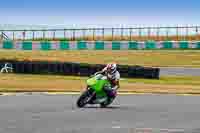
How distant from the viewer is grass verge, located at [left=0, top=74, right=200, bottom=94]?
3057 cm

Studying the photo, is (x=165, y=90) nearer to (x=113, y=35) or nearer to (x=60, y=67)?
(x=60, y=67)

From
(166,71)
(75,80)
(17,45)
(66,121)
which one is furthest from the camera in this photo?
(17,45)

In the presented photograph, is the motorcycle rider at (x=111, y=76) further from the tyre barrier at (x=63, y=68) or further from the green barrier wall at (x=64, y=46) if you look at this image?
the green barrier wall at (x=64, y=46)

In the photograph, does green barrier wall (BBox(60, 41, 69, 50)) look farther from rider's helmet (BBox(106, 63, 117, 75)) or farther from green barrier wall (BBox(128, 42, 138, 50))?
rider's helmet (BBox(106, 63, 117, 75))

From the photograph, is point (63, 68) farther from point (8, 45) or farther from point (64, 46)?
point (64, 46)

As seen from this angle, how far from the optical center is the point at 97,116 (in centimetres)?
1822

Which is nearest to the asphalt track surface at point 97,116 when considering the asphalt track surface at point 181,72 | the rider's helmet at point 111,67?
the rider's helmet at point 111,67

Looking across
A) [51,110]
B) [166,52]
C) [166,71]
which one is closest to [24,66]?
[166,71]

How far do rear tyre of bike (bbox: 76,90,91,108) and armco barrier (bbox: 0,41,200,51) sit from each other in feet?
141

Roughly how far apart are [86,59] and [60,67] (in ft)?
70.4

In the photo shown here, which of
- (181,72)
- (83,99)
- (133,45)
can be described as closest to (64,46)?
(133,45)

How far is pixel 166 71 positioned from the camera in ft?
153

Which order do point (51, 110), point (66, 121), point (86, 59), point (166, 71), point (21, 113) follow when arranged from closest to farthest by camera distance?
point (66, 121), point (21, 113), point (51, 110), point (166, 71), point (86, 59)

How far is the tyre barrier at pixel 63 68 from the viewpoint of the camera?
1426 inches
